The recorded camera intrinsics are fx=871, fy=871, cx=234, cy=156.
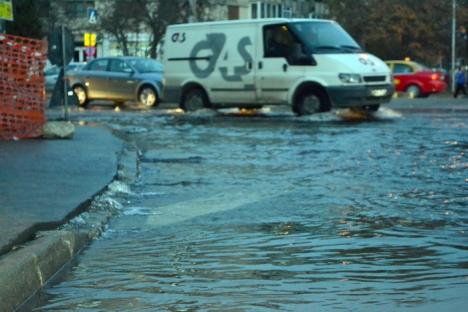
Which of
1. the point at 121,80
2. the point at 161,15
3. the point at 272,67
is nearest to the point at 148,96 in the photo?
the point at 121,80

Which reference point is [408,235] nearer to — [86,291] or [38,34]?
[86,291]

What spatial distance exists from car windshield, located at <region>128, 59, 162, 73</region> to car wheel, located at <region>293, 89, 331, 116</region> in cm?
820

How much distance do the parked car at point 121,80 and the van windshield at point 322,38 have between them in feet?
25.9

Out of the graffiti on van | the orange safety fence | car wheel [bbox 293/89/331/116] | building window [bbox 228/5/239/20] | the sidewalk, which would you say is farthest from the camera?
building window [bbox 228/5/239/20]

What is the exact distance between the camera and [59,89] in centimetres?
1791

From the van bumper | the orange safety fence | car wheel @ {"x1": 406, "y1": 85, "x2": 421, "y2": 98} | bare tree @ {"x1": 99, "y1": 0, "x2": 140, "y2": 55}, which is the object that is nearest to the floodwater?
the orange safety fence

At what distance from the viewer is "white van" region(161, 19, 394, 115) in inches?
767

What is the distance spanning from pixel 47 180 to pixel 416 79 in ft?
91.3

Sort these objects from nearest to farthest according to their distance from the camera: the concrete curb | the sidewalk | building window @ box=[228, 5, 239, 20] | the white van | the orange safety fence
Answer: the concrete curb, the sidewalk, the orange safety fence, the white van, building window @ box=[228, 5, 239, 20]

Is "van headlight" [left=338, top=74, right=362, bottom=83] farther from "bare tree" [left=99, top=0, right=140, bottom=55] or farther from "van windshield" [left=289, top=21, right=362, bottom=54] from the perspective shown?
"bare tree" [left=99, top=0, right=140, bottom=55]

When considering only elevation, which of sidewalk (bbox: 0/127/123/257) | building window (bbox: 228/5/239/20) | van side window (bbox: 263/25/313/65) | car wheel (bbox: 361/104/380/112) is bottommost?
sidewalk (bbox: 0/127/123/257)

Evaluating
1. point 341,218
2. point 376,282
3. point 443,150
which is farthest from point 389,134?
point 376,282

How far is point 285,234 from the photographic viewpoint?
279 inches

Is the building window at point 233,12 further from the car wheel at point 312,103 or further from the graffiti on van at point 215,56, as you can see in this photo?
the car wheel at point 312,103
